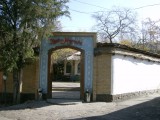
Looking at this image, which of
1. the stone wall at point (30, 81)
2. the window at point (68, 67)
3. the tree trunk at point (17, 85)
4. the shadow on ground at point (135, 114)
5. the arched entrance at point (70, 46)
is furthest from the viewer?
the window at point (68, 67)

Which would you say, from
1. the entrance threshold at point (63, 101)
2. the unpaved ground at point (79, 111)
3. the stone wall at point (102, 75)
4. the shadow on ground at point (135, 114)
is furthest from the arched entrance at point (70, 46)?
the shadow on ground at point (135, 114)

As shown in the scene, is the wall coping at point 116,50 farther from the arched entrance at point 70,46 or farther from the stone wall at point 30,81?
the stone wall at point 30,81

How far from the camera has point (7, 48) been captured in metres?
19.5

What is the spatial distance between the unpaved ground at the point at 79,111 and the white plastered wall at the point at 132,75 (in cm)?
209

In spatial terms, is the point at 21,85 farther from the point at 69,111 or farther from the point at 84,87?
the point at 69,111

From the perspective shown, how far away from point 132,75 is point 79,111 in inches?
326

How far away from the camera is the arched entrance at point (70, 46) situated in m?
21.4

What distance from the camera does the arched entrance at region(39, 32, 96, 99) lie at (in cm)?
2141

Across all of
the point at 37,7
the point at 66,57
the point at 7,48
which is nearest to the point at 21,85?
the point at 7,48

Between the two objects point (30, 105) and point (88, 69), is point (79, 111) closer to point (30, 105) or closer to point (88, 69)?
point (30, 105)

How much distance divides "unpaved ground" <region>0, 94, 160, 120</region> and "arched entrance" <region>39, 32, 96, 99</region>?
165 centimetres

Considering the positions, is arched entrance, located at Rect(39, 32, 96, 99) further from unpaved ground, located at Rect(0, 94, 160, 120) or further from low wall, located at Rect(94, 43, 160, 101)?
unpaved ground, located at Rect(0, 94, 160, 120)

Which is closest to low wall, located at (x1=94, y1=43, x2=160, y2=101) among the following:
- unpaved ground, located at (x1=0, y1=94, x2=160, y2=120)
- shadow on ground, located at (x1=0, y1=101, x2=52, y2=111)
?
unpaved ground, located at (x1=0, y1=94, x2=160, y2=120)

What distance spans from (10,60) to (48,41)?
344 cm
